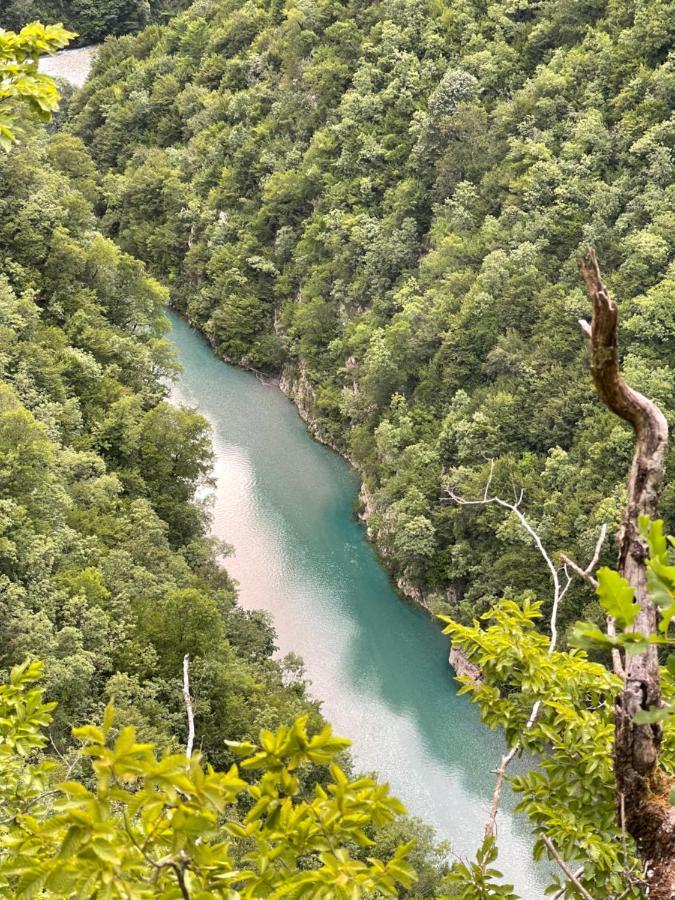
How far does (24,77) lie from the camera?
4.05 metres

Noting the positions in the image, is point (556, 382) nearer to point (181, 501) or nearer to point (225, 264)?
point (181, 501)

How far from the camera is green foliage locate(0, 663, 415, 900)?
2.29 meters

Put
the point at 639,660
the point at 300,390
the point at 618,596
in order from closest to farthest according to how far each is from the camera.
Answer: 1. the point at 618,596
2. the point at 639,660
3. the point at 300,390

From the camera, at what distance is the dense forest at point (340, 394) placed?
3.15m

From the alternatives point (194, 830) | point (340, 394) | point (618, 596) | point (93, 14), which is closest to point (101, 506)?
point (340, 394)

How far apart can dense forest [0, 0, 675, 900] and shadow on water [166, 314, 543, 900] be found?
1.06m

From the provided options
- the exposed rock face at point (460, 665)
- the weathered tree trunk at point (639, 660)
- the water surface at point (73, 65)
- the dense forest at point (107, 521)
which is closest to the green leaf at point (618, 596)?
the weathered tree trunk at point (639, 660)

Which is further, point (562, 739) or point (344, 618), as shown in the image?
point (344, 618)

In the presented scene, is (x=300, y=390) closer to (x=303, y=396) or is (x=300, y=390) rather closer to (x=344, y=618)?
(x=303, y=396)

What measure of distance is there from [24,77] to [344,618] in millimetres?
20511

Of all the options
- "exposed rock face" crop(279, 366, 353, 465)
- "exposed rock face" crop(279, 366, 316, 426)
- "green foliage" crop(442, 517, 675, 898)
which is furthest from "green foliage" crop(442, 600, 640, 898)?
"exposed rock face" crop(279, 366, 316, 426)

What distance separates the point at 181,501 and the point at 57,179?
1124 cm

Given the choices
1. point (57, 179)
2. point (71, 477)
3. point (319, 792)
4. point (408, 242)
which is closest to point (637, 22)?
point (408, 242)

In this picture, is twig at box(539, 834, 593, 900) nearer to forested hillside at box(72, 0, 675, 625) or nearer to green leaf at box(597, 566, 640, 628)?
green leaf at box(597, 566, 640, 628)
